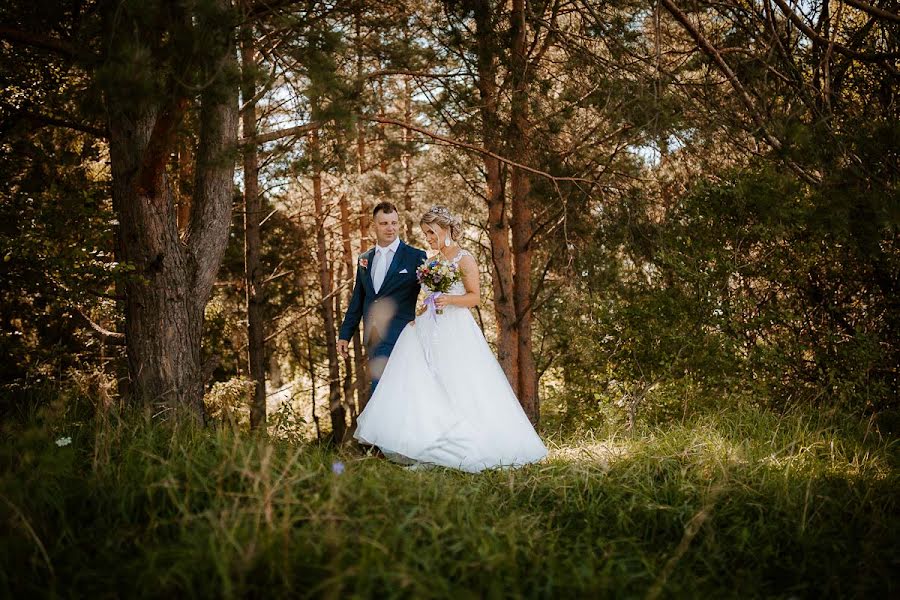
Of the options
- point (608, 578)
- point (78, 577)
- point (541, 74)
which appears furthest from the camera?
point (541, 74)

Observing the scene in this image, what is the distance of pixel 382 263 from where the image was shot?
5.21m

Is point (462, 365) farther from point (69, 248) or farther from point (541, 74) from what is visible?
point (541, 74)

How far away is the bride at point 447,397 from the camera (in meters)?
4.39

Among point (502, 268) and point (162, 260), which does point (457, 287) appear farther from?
point (502, 268)

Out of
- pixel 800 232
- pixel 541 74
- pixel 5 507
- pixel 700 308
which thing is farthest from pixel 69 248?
pixel 800 232

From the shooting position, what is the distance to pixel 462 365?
4754 millimetres

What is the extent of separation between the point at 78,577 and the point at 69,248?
2641 millimetres

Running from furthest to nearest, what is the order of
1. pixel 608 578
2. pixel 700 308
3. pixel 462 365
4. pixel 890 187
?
pixel 700 308
pixel 462 365
pixel 890 187
pixel 608 578

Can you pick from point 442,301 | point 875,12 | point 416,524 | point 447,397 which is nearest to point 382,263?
point 442,301

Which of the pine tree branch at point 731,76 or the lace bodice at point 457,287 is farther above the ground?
the pine tree branch at point 731,76

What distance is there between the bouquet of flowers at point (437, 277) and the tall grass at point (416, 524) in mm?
1508

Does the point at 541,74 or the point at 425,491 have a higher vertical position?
the point at 541,74

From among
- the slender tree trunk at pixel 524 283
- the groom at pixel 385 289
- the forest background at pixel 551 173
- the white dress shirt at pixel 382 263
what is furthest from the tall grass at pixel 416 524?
the slender tree trunk at pixel 524 283

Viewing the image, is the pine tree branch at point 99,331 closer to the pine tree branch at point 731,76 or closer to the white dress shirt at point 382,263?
the white dress shirt at point 382,263
